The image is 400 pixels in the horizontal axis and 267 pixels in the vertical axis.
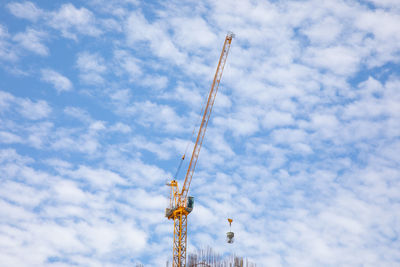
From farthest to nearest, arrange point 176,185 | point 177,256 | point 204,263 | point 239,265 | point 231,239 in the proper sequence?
point 176,185 < point 177,256 < point 231,239 < point 204,263 < point 239,265

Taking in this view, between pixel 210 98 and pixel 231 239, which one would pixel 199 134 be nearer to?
pixel 210 98

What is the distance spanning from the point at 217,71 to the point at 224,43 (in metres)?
6.58

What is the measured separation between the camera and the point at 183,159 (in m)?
118

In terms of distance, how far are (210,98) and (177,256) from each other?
34758 mm

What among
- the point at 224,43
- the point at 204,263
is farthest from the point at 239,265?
the point at 224,43

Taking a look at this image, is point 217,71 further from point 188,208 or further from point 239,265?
point 239,265

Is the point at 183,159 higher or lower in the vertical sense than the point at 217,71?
lower

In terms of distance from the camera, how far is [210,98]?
120 metres

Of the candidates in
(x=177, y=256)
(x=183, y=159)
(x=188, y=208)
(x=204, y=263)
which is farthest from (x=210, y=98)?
(x=204, y=263)

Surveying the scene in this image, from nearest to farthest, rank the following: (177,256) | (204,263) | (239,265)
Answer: (239,265)
(204,263)
(177,256)

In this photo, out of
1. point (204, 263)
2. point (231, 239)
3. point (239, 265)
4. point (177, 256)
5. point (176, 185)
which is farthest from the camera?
point (176, 185)

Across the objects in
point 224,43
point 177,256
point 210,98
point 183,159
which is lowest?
point 177,256

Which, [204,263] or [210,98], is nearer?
[204,263]

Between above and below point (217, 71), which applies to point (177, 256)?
below
